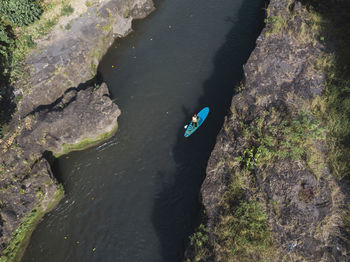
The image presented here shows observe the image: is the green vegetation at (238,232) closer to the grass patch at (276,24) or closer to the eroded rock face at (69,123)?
the eroded rock face at (69,123)

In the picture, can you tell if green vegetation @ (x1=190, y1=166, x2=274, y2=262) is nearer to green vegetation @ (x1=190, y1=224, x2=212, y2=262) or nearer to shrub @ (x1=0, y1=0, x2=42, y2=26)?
green vegetation @ (x1=190, y1=224, x2=212, y2=262)

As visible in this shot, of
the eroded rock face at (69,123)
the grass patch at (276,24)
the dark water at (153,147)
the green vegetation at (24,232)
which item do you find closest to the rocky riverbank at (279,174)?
the dark water at (153,147)

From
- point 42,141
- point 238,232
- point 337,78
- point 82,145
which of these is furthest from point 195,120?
point 42,141

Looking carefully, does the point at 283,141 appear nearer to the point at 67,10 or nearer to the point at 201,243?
the point at 201,243

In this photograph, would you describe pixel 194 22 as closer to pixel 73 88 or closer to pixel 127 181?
pixel 73 88

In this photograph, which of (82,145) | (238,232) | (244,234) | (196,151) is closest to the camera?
(244,234)

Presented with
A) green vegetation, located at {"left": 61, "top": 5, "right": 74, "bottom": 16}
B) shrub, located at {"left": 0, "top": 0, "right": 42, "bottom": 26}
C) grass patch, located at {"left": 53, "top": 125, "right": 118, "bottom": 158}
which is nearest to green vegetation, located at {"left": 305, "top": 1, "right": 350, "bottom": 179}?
grass patch, located at {"left": 53, "top": 125, "right": 118, "bottom": 158}
